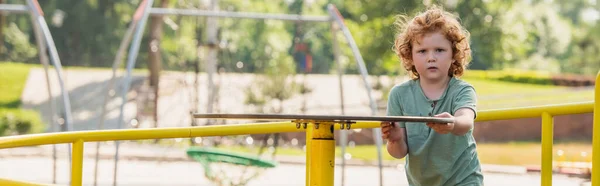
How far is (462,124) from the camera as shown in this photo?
332cm

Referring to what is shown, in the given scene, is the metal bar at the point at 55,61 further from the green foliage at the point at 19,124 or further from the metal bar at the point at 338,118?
the green foliage at the point at 19,124

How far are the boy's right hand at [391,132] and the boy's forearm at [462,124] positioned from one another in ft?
0.74

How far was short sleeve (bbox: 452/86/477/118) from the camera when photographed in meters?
3.53

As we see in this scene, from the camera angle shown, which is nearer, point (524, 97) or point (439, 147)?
point (439, 147)

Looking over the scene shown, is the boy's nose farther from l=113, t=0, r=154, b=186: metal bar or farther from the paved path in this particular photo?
the paved path

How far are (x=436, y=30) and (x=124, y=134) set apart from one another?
1.19m

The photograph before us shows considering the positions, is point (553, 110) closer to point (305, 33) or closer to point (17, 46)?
point (305, 33)

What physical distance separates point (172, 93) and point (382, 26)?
6328 millimetres

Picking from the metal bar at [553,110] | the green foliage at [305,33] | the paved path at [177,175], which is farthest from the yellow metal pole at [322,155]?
the green foliage at [305,33]

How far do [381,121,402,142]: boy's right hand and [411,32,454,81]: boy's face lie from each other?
9.8 inches

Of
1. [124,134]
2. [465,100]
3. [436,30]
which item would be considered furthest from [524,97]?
[465,100]

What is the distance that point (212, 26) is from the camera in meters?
17.2

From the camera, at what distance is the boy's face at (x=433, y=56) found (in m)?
3.65

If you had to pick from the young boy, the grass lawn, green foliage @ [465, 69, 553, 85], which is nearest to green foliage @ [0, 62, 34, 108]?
the grass lawn
